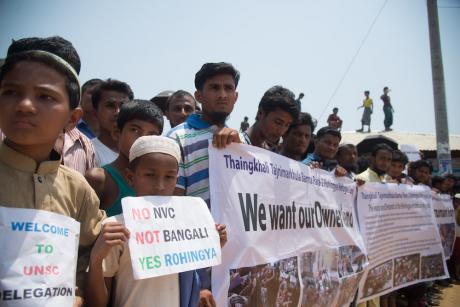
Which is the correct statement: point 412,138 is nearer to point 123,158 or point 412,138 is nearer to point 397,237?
point 397,237

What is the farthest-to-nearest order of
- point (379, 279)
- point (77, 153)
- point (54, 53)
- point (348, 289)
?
point (379, 279) < point (348, 289) < point (77, 153) < point (54, 53)

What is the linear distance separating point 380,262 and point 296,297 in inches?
74.9

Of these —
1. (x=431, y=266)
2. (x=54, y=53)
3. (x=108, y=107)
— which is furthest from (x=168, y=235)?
(x=431, y=266)

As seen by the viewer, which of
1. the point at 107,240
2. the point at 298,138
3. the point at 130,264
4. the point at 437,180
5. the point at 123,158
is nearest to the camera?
the point at 107,240

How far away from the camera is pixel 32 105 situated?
4.32 feet

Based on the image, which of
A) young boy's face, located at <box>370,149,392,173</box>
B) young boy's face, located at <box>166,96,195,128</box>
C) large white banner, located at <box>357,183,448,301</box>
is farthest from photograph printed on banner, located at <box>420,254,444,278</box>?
young boy's face, located at <box>166,96,195,128</box>

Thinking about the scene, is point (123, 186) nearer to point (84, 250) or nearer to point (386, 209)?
point (84, 250)

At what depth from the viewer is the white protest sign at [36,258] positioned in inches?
46.8

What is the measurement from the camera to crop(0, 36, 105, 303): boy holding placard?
1.31m

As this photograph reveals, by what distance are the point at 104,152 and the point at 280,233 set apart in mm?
1583

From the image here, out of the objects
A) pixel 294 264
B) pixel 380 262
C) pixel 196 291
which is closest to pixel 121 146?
pixel 196 291

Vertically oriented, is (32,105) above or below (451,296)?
above

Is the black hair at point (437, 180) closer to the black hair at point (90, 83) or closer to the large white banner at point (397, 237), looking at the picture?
the large white banner at point (397, 237)

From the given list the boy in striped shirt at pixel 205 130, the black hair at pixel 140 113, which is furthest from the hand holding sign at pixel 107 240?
the black hair at pixel 140 113
